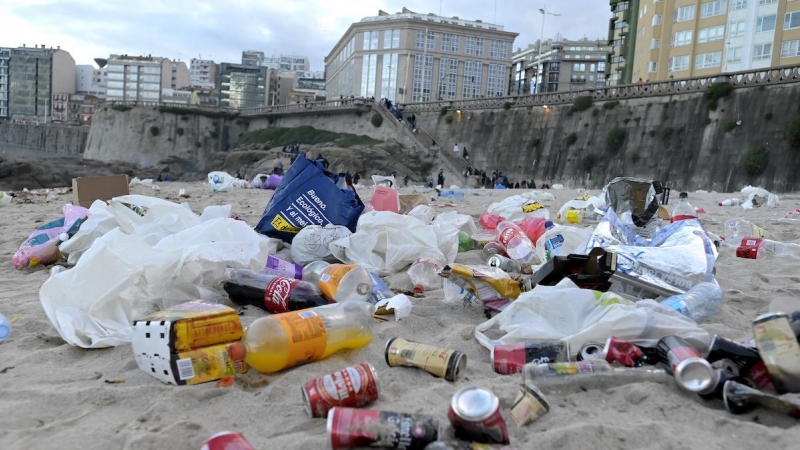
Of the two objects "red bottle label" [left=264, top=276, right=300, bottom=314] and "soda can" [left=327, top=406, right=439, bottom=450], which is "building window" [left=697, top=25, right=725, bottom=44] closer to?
"red bottle label" [left=264, top=276, right=300, bottom=314]

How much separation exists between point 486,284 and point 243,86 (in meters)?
109

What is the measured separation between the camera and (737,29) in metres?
27.4

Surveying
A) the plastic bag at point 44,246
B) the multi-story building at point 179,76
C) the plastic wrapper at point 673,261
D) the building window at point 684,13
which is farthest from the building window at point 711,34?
the multi-story building at point 179,76

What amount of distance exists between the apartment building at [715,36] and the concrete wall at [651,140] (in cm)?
802

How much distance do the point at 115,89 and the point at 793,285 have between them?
117 meters

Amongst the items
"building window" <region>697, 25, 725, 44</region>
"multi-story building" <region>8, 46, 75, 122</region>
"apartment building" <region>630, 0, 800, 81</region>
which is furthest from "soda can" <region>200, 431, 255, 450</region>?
"multi-story building" <region>8, 46, 75, 122</region>

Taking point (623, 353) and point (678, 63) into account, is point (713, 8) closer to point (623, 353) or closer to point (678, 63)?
point (678, 63)

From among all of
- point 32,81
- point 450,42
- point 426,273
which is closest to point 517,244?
point 426,273

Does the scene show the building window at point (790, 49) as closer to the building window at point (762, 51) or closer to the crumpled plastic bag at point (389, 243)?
the building window at point (762, 51)

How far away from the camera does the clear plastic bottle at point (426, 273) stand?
345 centimetres

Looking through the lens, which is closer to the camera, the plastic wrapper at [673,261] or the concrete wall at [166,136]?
the plastic wrapper at [673,261]

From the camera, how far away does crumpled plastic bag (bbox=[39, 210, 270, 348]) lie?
97.7 inches

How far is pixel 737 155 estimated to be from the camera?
18.4 m

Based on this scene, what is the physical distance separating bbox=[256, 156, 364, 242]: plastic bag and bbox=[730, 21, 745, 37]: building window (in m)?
29.5
